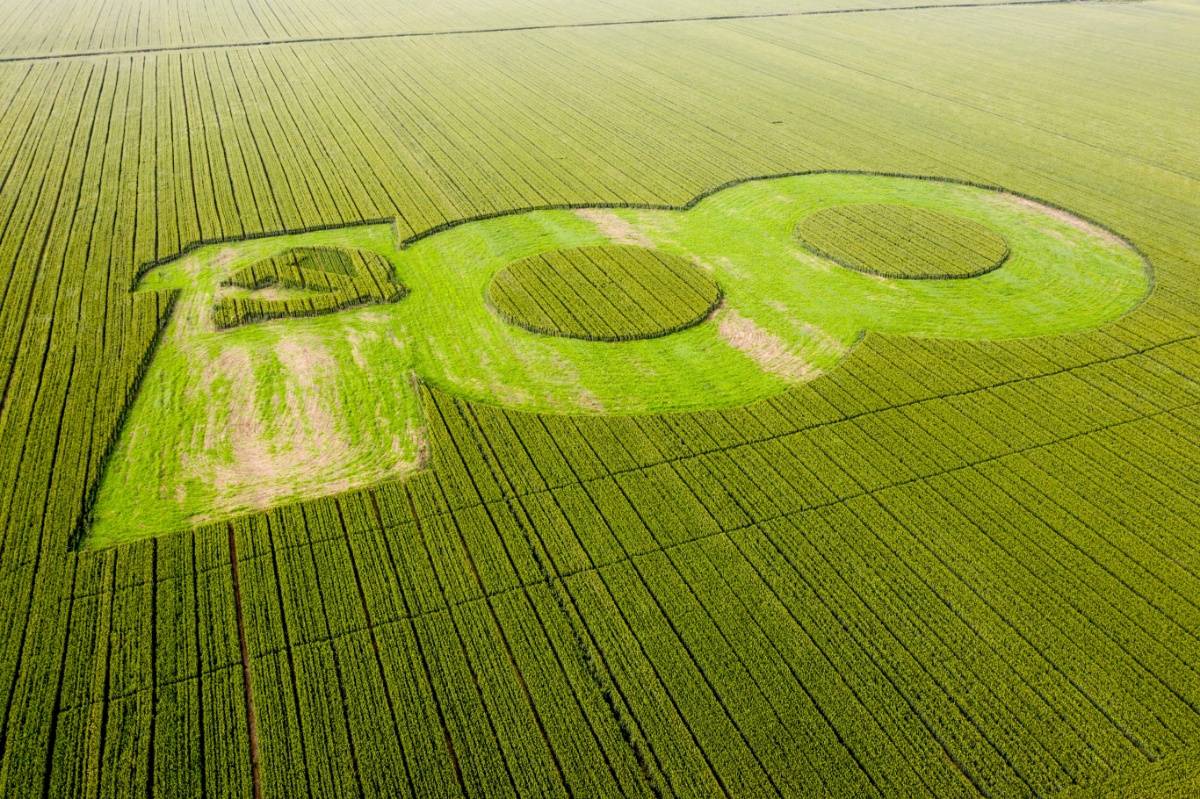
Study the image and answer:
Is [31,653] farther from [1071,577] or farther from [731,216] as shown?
[731,216]

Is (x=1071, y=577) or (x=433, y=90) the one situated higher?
(x=433, y=90)

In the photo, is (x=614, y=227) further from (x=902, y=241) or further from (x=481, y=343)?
(x=902, y=241)

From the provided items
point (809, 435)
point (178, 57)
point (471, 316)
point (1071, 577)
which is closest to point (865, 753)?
point (1071, 577)

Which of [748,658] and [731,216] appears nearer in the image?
[748,658]

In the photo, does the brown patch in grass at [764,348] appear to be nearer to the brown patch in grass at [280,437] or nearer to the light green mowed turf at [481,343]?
the light green mowed turf at [481,343]

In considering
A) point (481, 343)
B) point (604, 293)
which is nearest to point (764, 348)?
point (604, 293)

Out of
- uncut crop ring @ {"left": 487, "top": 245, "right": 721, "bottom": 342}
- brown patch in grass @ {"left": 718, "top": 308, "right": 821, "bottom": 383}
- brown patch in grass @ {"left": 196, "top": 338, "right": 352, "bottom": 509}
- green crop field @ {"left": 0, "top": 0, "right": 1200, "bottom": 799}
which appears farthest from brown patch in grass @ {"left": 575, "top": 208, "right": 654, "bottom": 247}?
brown patch in grass @ {"left": 196, "top": 338, "right": 352, "bottom": 509}

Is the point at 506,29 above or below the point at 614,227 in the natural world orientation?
above
